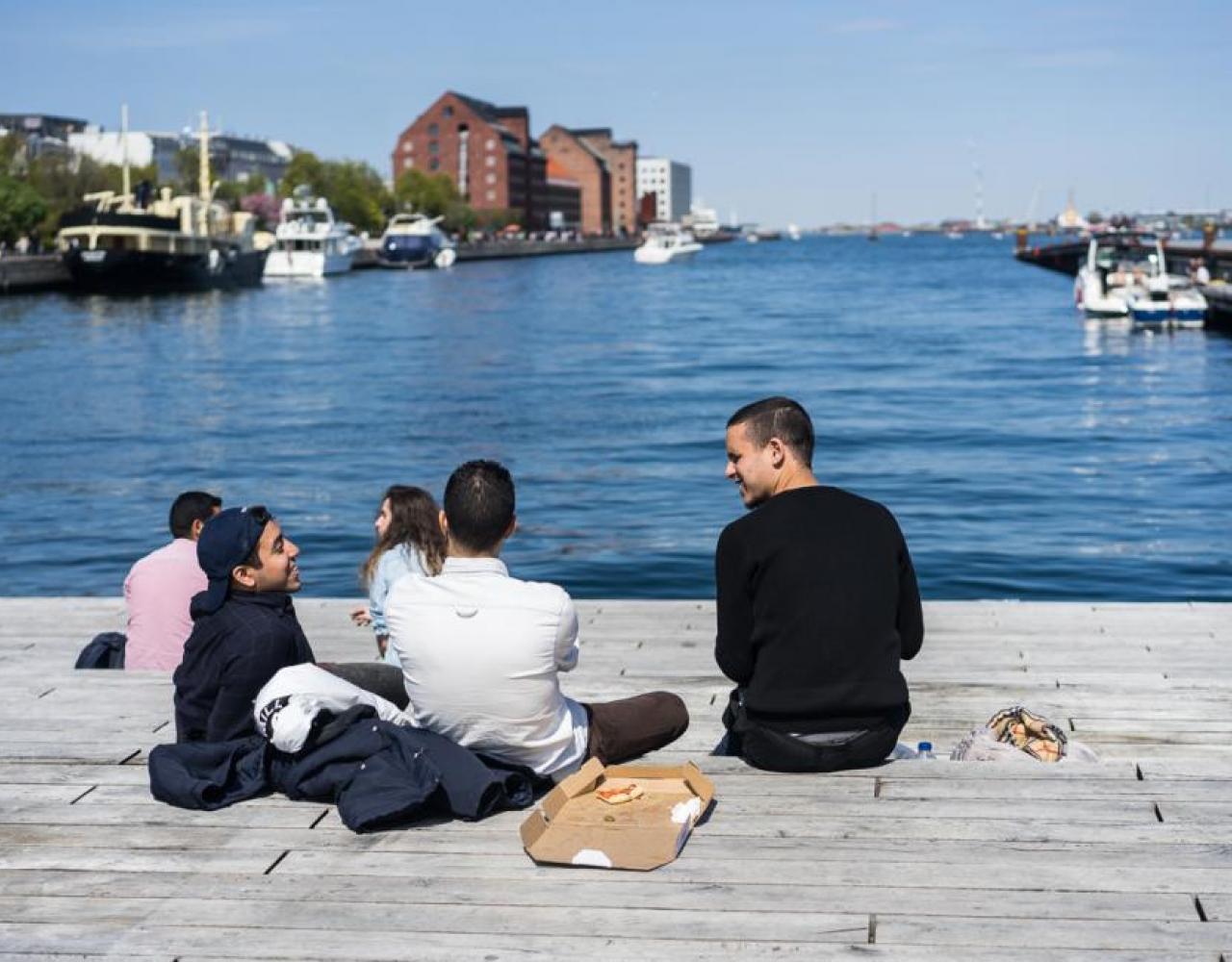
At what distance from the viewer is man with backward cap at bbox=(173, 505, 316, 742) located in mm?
5273

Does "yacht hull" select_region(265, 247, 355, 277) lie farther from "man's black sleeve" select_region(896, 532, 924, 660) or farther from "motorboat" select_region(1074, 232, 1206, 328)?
"man's black sleeve" select_region(896, 532, 924, 660)

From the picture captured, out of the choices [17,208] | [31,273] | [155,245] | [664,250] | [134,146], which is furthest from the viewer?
[134,146]

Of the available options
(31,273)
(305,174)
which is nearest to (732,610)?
(31,273)

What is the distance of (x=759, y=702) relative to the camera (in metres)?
5.18

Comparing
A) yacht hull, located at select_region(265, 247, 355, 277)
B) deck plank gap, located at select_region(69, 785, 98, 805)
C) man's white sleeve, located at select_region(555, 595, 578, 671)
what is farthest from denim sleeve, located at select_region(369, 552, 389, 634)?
yacht hull, located at select_region(265, 247, 355, 277)

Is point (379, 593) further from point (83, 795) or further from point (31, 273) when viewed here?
point (31, 273)

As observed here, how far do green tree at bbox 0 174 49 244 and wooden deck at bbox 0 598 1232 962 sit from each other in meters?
87.3

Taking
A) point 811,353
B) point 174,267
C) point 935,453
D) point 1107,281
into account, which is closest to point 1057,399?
point 935,453

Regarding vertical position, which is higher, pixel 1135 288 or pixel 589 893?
pixel 1135 288

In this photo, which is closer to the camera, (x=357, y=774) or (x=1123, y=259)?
(x=357, y=774)

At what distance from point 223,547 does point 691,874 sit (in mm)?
1791

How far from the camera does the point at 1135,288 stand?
55.1m

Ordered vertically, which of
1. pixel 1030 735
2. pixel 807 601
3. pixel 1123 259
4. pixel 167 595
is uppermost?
pixel 1123 259

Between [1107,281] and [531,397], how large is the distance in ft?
90.3
